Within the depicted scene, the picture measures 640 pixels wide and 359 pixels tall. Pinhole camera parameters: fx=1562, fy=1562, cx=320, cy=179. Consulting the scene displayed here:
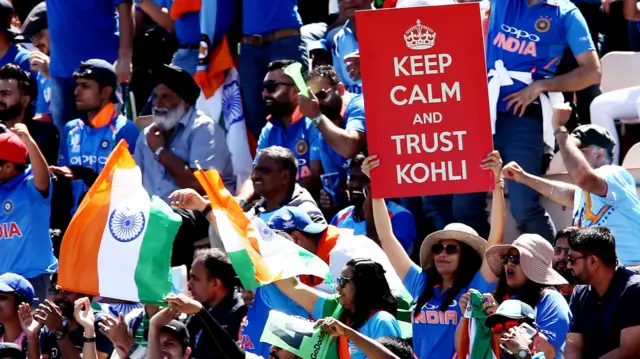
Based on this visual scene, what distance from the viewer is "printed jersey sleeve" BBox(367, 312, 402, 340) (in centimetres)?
760

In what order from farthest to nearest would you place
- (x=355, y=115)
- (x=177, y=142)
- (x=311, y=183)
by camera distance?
1. (x=177, y=142)
2. (x=311, y=183)
3. (x=355, y=115)

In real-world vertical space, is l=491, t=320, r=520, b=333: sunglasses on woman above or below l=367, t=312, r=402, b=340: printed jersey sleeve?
above

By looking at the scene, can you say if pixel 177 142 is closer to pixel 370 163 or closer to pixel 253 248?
pixel 253 248

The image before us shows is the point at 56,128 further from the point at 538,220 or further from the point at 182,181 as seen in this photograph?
the point at 538,220

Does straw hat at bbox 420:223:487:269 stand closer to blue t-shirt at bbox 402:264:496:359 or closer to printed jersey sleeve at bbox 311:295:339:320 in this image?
blue t-shirt at bbox 402:264:496:359

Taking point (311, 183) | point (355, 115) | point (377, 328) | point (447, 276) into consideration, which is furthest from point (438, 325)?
point (311, 183)

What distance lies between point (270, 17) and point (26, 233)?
2.36m

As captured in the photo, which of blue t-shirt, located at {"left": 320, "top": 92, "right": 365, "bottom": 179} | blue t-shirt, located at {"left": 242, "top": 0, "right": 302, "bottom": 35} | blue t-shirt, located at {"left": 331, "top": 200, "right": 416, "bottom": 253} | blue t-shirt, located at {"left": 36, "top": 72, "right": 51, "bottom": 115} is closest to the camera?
blue t-shirt, located at {"left": 331, "top": 200, "right": 416, "bottom": 253}

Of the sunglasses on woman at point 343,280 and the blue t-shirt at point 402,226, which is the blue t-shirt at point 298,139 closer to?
the blue t-shirt at point 402,226

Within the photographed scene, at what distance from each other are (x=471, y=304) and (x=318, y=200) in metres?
2.94

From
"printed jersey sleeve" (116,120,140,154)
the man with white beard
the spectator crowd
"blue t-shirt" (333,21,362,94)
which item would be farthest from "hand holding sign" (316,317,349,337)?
"printed jersey sleeve" (116,120,140,154)

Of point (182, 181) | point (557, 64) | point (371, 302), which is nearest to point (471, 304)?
point (371, 302)

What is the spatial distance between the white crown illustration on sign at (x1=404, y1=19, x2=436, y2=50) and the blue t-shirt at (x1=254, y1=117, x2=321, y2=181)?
216cm

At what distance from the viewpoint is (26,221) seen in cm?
1008
